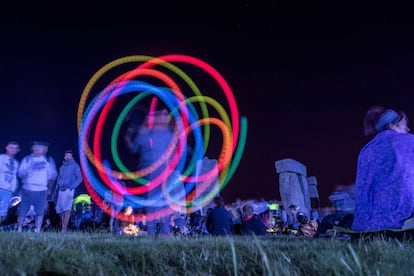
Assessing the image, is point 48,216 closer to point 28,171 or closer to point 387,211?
point 28,171

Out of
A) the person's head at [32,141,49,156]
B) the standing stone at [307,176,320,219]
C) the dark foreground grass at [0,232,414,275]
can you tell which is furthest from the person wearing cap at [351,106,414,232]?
the standing stone at [307,176,320,219]

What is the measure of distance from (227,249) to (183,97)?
10785mm

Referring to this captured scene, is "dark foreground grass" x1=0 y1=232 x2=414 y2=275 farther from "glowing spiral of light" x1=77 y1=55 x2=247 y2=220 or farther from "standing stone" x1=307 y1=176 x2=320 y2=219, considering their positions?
"standing stone" x1=307 y1=176 x2=320 y2=219

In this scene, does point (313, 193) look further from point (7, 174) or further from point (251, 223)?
point (7, 174)

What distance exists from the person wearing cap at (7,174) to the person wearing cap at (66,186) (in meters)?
1.43

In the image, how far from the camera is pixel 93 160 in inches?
468

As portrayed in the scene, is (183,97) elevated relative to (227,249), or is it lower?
elevated

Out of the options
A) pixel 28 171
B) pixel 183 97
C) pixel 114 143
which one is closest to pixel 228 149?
pixel 183 97

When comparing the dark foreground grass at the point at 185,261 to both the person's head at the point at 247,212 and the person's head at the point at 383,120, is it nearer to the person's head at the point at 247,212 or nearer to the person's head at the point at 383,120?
the person's head at the point at 383,120

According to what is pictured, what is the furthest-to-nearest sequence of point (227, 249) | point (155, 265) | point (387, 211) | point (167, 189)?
1. point (167, 189)
2. point (387, 211)
3. point (227, 249)
4. point (155, 265)

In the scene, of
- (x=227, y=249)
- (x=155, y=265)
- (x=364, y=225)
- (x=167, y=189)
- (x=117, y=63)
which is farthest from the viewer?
(x=117, y=63)

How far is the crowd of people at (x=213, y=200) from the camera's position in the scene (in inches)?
166

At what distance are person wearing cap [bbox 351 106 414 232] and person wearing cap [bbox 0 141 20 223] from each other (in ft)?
24.9

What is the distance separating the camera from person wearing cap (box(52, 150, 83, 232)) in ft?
31.8
